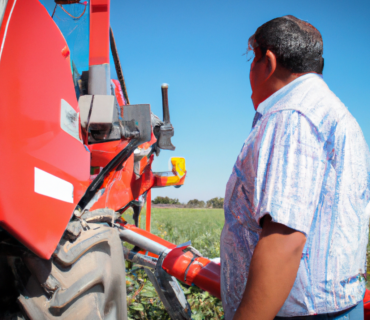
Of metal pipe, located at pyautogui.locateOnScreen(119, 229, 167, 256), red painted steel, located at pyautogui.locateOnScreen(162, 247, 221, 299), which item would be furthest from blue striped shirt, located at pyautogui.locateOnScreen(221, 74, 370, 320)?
metal pipe, located at pyautogui.locateOnScreen(119, 229, 167, 256)

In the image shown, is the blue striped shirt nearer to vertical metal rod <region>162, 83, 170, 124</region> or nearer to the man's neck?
the man's neck

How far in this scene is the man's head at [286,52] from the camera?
99 centimetres

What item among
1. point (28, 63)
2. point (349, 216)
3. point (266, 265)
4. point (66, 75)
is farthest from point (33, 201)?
point (349, 216)

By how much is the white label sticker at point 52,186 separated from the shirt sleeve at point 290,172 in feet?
2.40

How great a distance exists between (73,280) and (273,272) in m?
0.85

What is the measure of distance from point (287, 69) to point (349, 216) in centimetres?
50

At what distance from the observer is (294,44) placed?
3.24 ft

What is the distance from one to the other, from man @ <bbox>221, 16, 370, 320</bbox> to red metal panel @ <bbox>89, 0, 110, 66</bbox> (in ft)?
4.07

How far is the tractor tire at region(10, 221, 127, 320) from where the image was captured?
1.15m

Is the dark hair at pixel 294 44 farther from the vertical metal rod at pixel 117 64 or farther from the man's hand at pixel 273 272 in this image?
the vertical metal rod at pixel 117 64

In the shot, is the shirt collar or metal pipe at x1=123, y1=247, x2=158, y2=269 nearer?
the shirt collar

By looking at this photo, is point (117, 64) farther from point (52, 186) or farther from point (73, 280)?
point (73, 280)

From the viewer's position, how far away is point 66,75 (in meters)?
1.37

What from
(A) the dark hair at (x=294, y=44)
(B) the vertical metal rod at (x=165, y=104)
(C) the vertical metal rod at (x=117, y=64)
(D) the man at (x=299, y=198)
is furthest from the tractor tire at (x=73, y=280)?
(C) the vertical metal rod at (x=117, y=64)
